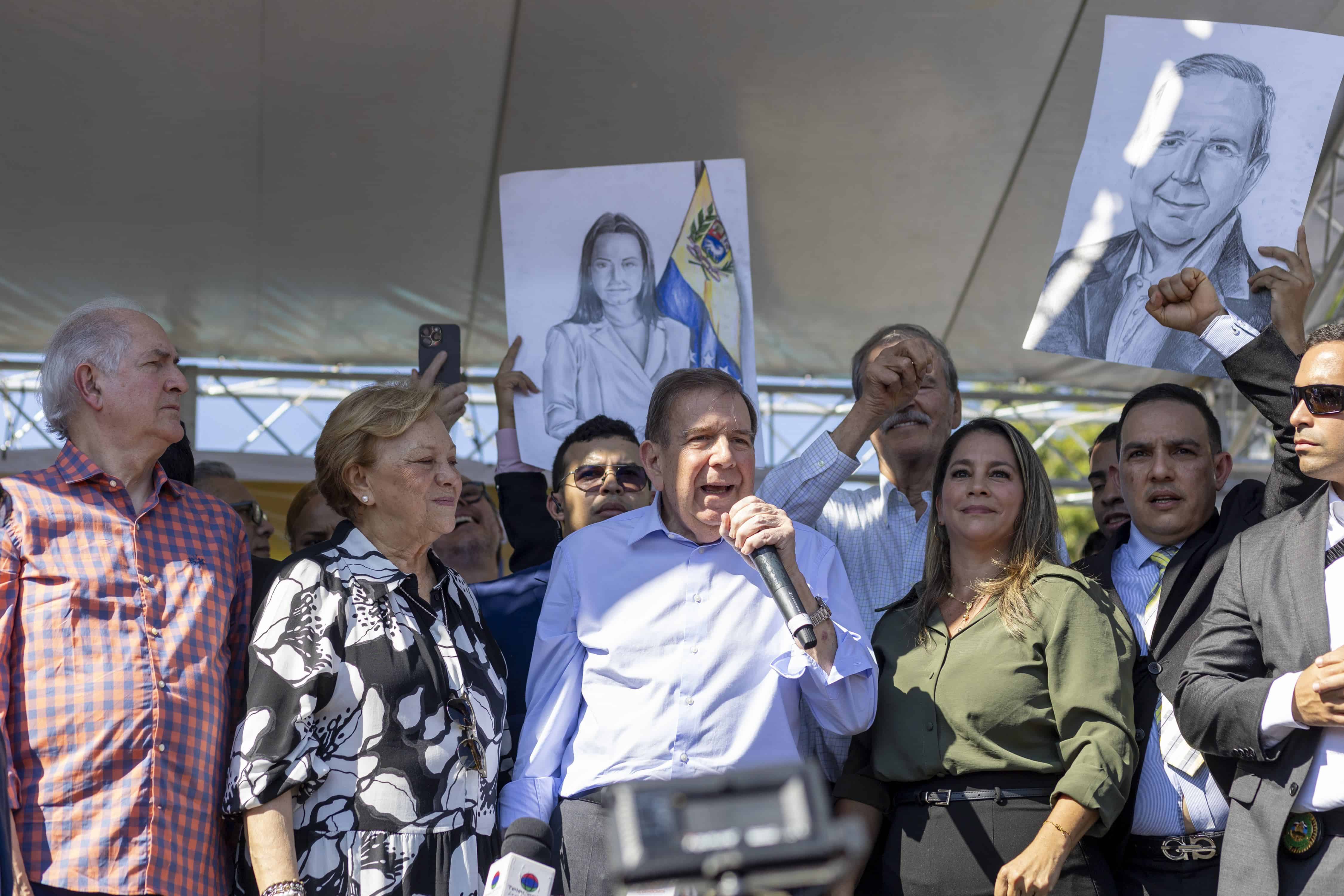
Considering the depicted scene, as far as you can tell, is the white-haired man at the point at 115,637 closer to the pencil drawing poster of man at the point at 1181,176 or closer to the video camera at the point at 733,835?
the video camera at the point at 733,835

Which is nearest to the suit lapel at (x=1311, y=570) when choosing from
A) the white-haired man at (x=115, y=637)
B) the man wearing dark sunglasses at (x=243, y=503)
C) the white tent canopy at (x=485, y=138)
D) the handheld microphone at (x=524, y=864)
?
the handheld microphone at (x=524, y=864)

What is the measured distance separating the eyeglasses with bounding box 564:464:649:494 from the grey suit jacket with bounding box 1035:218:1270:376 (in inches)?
43.1

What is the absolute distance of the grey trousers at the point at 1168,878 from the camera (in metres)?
2.43

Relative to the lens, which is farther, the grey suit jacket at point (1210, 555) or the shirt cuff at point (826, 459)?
the shirt cuff at point (826, 459)

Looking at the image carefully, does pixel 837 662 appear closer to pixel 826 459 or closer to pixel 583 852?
pixel 583 852

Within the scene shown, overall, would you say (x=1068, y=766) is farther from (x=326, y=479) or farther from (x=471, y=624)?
(x=326, y=479)

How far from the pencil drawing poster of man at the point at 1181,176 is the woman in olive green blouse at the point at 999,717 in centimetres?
70

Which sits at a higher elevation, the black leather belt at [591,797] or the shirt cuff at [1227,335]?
the shirt cuff at [1227,335]

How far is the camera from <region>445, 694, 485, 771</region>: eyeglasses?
7.86 feet

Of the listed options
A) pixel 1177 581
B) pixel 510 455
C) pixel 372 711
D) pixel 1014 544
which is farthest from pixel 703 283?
pixel 372 711

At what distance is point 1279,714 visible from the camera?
223cm

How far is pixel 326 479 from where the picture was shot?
259 centimetres

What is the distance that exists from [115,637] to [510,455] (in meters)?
1.67

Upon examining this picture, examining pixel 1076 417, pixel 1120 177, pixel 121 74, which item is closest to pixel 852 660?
pixel 1120 177
